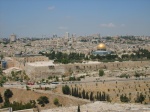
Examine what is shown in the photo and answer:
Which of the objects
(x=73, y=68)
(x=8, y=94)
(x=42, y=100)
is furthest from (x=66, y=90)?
(x=73, y=68)

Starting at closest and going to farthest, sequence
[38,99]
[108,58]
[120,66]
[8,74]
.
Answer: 1. [38,99]
2. [8,74]
3. [120,66]
4. [108,58]

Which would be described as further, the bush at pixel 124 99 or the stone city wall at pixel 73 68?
the stone city wall at pixel 73 68

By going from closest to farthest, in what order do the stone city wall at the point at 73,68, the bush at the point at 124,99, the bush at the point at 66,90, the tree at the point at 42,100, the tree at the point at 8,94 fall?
the tree at the point at 42,100
the bush at the point at 124,99
the tree at the point at 8,94
the bush at the point at 66,90
the stone city wall at the point at 73,68

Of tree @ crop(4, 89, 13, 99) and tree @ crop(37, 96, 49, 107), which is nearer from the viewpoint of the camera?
tree @ crop(37, 96, 49, 107)

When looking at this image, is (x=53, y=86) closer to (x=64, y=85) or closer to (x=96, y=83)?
(x=64, y=85)

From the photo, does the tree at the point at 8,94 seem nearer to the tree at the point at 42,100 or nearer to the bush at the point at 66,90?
the tree at the point at 42,100

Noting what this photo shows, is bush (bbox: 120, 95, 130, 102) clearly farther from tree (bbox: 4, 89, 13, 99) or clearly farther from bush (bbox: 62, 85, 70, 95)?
tree (bbox: 4, 89, 13, 99)

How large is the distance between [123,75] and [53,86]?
12196mm

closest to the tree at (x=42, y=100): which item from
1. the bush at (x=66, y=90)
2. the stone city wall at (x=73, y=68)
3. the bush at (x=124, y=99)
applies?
the bush at (x=66, y=90)

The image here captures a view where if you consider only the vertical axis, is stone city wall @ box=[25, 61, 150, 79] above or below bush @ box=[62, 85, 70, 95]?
above

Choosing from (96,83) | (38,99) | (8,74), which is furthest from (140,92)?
(8,74)

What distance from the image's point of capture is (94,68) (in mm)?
51562

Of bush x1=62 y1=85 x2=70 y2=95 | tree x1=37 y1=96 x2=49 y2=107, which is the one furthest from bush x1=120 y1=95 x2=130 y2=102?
tree x1=37 y1=96 x2=49 y2=107

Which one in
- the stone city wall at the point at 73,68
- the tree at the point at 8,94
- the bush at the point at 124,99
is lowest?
the bush at the point at 124,99
